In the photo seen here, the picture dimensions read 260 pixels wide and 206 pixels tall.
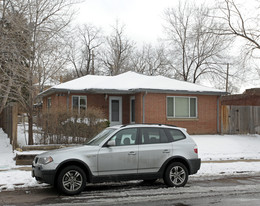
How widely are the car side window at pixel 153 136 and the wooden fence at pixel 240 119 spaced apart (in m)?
14.5

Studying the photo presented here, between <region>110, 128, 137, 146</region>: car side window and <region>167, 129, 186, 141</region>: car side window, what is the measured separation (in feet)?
3.41

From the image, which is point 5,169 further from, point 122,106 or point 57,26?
point 122,106

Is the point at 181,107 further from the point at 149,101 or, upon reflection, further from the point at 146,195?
the point at 146,195

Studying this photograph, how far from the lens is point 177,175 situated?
9.24 m

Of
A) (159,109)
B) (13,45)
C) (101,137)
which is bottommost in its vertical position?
(101,137)

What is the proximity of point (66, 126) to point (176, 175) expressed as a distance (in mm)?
6911

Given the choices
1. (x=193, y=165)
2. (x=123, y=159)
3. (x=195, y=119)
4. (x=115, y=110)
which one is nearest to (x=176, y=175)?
(x=193, y=165)

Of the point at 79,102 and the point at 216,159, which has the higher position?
the point at 79,102

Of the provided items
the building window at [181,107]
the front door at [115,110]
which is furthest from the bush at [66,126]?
the front door at [115,110]

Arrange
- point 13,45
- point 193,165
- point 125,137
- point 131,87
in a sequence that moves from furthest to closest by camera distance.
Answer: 1. point 131,87
2. point 13,45
3. point 193,165
4. point 125,137

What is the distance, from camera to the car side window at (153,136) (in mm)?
9109

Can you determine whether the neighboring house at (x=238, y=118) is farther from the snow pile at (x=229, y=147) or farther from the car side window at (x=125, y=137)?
the car side window at (x=125, y=137)

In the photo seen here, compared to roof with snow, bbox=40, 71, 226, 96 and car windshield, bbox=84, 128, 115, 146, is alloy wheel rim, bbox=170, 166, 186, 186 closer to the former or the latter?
car windshield, bbox=84, 128, 115, 146

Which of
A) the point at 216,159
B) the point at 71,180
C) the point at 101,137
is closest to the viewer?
the point at 71,180
